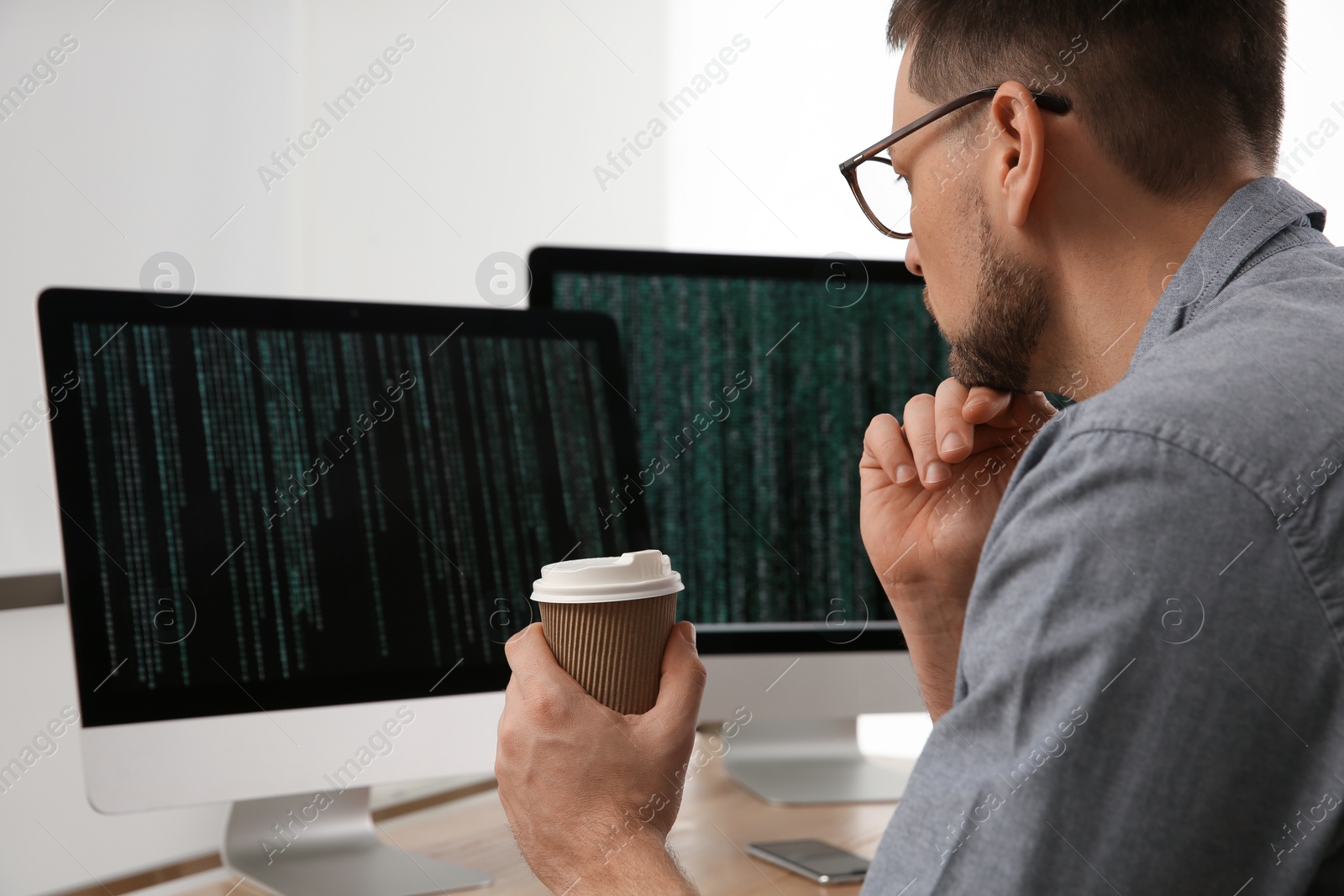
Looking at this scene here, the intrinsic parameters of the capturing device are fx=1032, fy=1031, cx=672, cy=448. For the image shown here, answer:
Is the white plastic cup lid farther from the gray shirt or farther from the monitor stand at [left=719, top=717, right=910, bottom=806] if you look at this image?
the monitor stand at [left=719, top=717, right=910, bottom=806]

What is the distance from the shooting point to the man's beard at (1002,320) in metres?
0.84

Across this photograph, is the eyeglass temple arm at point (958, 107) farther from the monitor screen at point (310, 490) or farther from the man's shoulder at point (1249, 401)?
the monitor screen at point (310, 490)

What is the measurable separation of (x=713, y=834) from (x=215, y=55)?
159 cm

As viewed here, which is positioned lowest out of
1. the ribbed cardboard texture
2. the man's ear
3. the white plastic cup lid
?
the ribbed cardboard texture

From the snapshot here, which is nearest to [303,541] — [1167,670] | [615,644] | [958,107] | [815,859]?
[615,644]

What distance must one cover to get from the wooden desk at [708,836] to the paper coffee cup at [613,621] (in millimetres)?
436

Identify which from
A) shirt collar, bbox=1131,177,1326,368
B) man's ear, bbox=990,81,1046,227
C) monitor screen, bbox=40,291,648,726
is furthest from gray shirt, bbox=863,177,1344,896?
monitor screen, bbox=40,291,648,726

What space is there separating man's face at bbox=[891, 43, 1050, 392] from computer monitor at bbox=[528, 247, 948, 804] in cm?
39

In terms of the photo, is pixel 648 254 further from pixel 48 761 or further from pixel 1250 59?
pixel 48 761

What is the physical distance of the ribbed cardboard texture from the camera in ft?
2.20

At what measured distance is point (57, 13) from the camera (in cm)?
156

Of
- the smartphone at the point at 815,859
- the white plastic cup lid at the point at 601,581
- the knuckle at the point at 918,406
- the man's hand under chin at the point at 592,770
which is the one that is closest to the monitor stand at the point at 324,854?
the smartphone at the point at 815,859

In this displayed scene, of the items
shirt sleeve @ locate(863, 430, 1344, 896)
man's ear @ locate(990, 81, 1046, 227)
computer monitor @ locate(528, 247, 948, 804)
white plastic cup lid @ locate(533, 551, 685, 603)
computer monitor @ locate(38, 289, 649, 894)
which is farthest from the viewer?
computer monitor @ locate(528, 247, 948, 804)

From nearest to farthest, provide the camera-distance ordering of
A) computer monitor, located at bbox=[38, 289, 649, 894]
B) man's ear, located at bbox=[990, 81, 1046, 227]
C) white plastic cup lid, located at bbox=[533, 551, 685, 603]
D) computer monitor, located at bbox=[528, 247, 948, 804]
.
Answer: white plastic cup lid, located at bbox=[533, 551, 685, 603] < man's ear, located at bbox=[990, 81, 1046, 227] < computer monitor, located at bbox=[38, 289, 649, 894] < computer monitor, located at bbox=[528, 247, 948, 804]
